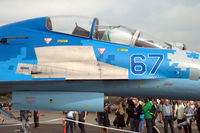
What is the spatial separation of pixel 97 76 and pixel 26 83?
171 cm

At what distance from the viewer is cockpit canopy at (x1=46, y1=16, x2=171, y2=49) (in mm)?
6508

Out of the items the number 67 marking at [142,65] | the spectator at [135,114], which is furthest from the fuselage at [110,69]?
the spectator at [135,114]

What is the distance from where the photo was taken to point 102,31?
6.73 metres

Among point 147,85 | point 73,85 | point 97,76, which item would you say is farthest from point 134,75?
point 73,85

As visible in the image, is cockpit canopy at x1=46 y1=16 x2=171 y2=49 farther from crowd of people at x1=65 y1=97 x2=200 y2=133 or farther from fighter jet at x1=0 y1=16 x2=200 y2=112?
crowd of people at x1=65 y1=97 x2=200 y2=133

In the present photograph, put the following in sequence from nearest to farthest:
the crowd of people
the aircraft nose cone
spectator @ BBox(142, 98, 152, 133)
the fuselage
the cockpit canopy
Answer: the aircraft nose cone, the fuselage, the cockpit canopy, the crowd of people, spectator @ BBox(142, 98, 152, 133)

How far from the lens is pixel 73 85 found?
6.37 meters

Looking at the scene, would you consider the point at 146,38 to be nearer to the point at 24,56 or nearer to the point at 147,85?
the point at 147,85

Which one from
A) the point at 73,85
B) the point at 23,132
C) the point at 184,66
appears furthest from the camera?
the point at 23,132

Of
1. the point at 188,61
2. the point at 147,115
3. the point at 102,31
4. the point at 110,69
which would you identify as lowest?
the point at 147,115

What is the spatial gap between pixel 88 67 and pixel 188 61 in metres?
2.21

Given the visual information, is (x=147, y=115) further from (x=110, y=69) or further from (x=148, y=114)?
(x=110, y=69)

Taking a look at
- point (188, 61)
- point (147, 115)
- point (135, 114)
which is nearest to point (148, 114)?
point (147, 115)

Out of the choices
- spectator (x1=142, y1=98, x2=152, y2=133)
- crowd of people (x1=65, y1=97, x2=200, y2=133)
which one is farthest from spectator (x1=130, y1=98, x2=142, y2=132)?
spectator (x1=142, y1=98, x2=152, y2=133)
